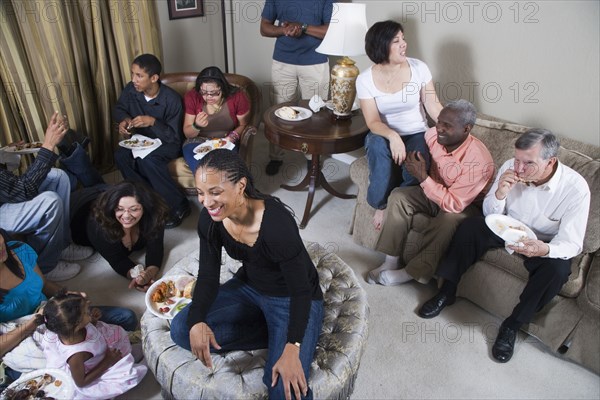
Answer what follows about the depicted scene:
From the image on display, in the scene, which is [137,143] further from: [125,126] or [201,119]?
[201,119]

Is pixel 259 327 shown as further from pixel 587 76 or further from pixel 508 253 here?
pixel 587 76

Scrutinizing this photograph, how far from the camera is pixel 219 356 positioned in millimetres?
1630

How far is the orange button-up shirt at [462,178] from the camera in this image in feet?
7.22

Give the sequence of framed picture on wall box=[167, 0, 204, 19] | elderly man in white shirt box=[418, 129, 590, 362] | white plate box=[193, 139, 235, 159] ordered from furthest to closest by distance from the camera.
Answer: framed picture on wall box=[167, 0, 204, 19]
white plate box=[193, 139, 235, 159]
elderly man in white shirt box=[418, 129, 590, 362]

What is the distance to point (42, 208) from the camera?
2.31m

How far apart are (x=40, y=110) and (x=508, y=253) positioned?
283 cm

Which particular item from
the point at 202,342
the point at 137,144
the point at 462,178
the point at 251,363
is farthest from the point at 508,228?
the point at 137,144

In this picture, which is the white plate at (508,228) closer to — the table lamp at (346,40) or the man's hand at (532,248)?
the man's hand at (532,248)

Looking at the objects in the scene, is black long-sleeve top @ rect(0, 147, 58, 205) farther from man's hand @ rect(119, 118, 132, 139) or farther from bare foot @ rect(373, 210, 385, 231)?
bare foot @ rect(373, 210, 385, 231)

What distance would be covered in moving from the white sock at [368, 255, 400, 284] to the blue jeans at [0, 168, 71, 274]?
1659mm

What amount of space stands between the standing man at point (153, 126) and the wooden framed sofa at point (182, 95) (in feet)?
0.17

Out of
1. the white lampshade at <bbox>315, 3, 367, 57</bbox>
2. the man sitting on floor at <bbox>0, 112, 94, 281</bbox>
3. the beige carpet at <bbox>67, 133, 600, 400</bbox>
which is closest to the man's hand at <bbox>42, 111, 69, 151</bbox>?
the man sitting on floor at <bbox>0, 112, 94, 281</bbox>

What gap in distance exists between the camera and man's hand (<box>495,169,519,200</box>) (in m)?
2.03

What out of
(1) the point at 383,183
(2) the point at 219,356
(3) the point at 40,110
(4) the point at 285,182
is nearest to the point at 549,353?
(1) the point at 383,183
